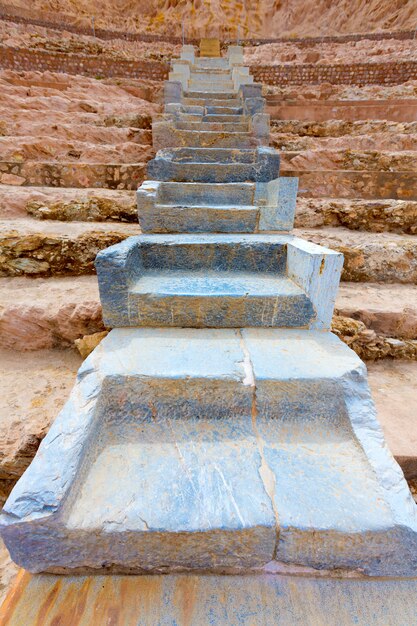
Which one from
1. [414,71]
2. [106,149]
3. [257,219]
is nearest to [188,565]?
[257,219]

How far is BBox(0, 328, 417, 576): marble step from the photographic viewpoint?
0.91 m

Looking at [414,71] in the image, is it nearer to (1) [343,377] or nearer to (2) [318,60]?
(2) [318,60]

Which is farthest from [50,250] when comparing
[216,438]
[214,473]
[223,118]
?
[223,118]

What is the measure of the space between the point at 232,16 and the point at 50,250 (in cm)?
1891

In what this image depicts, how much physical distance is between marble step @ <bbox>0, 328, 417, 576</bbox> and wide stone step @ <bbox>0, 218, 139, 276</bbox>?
1378mm

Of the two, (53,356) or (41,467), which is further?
(53,356)

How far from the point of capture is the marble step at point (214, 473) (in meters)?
0.91

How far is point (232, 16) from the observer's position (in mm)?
14633

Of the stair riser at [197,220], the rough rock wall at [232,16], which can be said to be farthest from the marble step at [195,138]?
the rough rock wall at [232,16]

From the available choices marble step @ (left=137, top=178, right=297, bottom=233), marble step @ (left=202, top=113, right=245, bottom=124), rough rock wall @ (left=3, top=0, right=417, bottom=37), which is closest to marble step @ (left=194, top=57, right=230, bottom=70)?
marble step @ (left=202, top=113, right=245, bottom=124)

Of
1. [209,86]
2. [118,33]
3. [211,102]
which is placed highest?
[118,33]

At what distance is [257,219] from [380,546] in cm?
232

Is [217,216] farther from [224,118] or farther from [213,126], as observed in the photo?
[224,118]

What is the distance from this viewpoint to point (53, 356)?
2166mm
